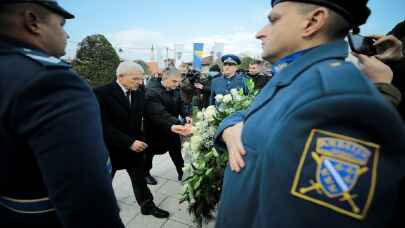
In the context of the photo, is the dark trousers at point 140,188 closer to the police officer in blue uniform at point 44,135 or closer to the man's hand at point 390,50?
the police officer in blue uniform at point 44,135

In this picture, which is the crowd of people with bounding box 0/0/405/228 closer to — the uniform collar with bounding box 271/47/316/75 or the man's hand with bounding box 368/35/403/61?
the uniform collar with bounding box 271/47/316/75

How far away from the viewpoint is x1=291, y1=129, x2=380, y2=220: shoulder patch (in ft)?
2.46

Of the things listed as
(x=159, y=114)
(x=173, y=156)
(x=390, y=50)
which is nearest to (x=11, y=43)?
(x=390, y=50)

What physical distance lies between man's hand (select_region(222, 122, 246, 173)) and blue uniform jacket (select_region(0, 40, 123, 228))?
1.86 ft

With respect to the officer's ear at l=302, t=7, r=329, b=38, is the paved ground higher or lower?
lower

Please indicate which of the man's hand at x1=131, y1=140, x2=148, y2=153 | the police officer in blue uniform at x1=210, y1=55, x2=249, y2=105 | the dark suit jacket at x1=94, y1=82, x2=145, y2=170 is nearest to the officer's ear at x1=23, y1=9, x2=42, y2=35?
the dark suit jacket at x1=94, y1=82, x2=145, y2=170

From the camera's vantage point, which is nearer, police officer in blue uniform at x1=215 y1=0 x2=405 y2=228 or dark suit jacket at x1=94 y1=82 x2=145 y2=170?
police officer in blue uniform at x1=215 y1=0 x2=405 y2=228

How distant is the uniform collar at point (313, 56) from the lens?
1013 millimetres

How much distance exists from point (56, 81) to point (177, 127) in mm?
2625

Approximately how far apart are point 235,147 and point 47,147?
2.53 feet

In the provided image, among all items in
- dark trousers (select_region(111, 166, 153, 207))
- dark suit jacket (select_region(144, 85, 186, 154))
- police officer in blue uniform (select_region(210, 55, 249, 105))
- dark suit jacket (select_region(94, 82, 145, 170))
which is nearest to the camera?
dark suit jacket (select_region(94, 82, 145, 170))

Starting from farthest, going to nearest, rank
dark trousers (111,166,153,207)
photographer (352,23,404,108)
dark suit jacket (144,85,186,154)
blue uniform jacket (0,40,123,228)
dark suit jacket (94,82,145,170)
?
dark suit jacket (144,85,186,154), dark trousers (111,166,153,207), dark suit jacket (94,82,145,170), photographer (352,23,404,108), blue uniform jacket (0,40,123,228)

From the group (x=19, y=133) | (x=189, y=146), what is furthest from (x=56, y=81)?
(x=189, y=146)

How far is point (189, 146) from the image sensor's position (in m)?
2.60
